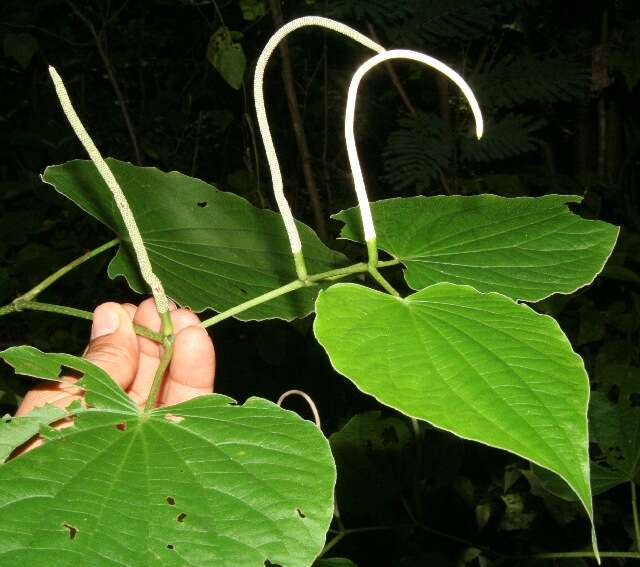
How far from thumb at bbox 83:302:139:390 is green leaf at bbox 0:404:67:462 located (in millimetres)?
229

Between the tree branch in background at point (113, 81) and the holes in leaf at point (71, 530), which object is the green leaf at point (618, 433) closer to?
the holes in leaf at point (71, 530)

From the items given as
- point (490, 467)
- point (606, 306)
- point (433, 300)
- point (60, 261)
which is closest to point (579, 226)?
point (433, 300)

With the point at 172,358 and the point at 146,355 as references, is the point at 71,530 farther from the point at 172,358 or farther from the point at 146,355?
the point at 146,355

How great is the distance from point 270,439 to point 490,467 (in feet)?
4.36

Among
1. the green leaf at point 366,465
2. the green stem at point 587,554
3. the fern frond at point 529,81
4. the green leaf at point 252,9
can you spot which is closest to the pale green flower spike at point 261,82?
the green stem at point 587,554

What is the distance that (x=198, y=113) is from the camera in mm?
3021

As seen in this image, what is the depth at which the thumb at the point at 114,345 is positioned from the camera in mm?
782

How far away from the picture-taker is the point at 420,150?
2180 millimetres

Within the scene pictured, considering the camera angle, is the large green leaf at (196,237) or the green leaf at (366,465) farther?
the green leaf at (366,465)

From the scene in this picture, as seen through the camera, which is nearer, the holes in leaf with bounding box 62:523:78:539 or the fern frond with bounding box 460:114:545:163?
the holes in leaf with bounding box 62:523:78:539

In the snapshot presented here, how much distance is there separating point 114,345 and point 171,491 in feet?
1.25

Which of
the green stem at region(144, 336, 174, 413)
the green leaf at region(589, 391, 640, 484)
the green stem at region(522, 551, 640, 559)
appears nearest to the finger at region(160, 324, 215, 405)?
the green stem at region(144, 336, 174, 413)

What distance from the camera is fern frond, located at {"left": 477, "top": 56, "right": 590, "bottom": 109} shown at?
2236 mm

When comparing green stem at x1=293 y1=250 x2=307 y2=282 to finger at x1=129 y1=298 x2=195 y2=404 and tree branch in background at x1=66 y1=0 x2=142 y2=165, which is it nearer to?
finger at x1=129 y1=298 x2=195 y2=404
